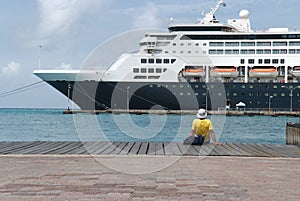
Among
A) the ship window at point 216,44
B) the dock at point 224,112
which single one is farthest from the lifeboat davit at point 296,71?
the ship window at point 216,44

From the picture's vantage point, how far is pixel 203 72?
37844mm

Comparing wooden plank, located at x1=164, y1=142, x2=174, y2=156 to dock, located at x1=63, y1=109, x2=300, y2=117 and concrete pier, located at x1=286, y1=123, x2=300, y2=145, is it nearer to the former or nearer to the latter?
concrete pier, located at x1=286, y1=123, x2=300, y2=145

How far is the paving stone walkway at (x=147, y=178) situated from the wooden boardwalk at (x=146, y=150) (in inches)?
18.3

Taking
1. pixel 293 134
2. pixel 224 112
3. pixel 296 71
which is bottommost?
pixel 224 112

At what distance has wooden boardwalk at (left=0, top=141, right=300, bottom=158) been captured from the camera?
680 cm

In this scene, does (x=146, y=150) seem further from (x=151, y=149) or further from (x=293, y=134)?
(x=293, y=134)

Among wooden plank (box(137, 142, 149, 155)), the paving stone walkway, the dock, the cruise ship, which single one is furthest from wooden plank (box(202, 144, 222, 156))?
the dock

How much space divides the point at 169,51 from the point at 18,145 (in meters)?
30.8

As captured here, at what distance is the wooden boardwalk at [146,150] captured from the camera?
22.3 ft

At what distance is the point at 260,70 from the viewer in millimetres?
37719

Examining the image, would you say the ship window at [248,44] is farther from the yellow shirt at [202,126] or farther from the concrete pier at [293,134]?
the yellow shirt at [202,126]

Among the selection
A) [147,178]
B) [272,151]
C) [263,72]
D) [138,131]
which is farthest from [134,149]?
[263,72]

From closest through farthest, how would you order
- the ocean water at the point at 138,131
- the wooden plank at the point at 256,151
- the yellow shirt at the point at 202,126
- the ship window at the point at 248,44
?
the wooden plank at the point at 256,151 → the yellow shirt at the point at 202,126 → the ocean water at the point at 138,131 → the ship window at the point at 248,44

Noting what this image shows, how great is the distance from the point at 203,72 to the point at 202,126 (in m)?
30.6
